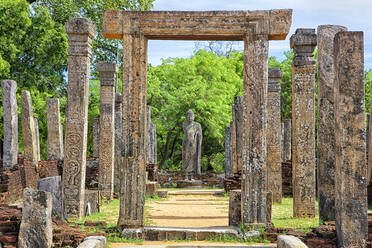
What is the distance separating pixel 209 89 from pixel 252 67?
18.4m

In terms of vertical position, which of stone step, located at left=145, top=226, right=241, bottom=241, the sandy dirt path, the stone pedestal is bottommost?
the sandy dirt path

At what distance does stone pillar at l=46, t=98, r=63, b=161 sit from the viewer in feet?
50.8

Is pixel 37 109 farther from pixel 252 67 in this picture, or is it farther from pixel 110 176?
pixel 252 67

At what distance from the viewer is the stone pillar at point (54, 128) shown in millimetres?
15492

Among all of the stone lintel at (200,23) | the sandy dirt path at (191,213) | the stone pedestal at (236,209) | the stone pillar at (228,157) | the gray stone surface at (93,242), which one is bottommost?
the sandy dirt path at (191,213)

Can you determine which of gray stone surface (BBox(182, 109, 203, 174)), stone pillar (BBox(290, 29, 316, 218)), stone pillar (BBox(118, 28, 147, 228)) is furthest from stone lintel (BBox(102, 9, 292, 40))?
gray stone surface (BBox(182, 109, 203, 174))

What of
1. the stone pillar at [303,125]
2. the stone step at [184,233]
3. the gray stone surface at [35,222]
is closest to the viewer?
the gray stone surface at [35,222]

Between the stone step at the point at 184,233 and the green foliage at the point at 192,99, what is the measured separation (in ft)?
56.3

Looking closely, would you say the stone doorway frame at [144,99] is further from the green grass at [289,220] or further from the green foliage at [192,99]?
the green foliage at [192,99]

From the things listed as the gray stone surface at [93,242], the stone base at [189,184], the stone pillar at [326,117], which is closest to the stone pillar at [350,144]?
the stone pillar at [326,117]

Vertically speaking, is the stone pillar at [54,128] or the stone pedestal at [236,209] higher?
the stone pillar at [54,128]

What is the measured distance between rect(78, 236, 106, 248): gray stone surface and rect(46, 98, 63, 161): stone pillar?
9279 mm

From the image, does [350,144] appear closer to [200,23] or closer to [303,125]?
[200,23]

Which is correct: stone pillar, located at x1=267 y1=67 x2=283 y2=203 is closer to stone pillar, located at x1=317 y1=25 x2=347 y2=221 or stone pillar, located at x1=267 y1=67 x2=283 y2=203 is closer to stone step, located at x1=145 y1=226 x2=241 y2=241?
stone pillar, located at x1=317 y1=25 x2=347 y2=221
